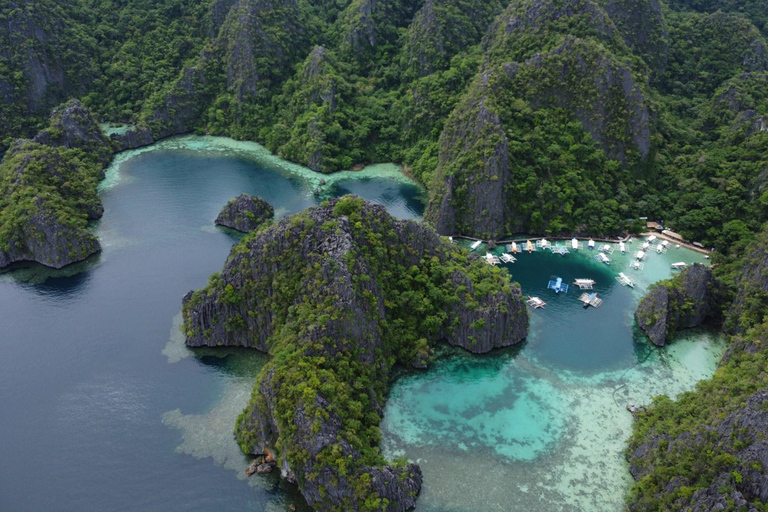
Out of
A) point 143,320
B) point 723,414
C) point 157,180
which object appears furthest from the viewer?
point 157,180

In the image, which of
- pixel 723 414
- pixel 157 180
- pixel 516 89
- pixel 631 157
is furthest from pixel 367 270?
pixel 157 180

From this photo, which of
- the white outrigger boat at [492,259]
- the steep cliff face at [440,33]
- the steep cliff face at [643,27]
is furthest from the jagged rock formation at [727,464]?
the steep cliff face at [440,33]

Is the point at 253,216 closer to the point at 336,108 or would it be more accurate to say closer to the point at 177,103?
the point at 336,108

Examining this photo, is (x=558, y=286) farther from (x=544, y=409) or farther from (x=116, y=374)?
(x=116, y=374)

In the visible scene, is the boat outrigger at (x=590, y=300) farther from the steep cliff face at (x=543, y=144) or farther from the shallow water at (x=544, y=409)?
the steep cliff face at (x=543, y=144)

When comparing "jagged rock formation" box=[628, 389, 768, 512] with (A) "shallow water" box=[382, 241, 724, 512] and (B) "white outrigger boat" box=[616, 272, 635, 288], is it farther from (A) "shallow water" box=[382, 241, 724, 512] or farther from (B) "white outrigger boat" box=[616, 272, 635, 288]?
(B) "white outrigger boat" box=[616, 272, 635, 288]

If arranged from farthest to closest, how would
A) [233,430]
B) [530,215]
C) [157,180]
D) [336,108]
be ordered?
1. [336,108]
2. [157,180]
3. [530,215]
4. [233,430]

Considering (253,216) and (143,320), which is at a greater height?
(253,216)

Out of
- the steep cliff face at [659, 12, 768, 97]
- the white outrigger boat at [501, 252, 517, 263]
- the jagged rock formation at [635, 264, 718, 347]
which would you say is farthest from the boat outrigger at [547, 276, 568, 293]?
the steep cliff face at [659, 12, 768, 97]
